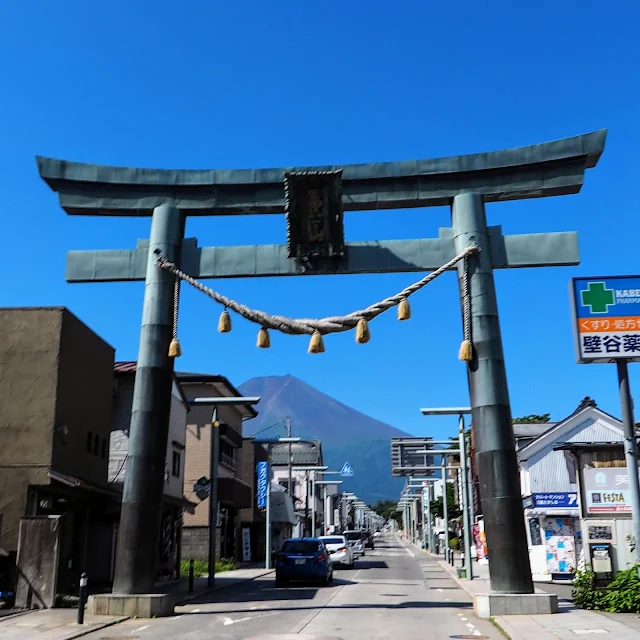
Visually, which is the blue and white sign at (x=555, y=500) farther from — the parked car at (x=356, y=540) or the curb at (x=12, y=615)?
the parked car at (x=356, y=540)

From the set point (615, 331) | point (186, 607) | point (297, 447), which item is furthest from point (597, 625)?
point (297, 447)

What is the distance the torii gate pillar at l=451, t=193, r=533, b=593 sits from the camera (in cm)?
1538

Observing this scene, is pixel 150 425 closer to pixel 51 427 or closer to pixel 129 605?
pixel 129 605

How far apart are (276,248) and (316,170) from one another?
2.05 meters

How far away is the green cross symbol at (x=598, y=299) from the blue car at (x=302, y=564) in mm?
14473

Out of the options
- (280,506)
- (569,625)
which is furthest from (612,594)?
(280,506)

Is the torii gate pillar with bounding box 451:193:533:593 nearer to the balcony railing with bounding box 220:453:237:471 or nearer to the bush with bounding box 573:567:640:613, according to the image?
the bush with bounding box 573:567:640:613

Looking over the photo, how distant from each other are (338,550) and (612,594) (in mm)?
25796

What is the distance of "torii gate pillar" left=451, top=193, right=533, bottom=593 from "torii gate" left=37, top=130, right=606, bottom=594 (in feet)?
0.10

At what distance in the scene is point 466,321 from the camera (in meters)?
16.7

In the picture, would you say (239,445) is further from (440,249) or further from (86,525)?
(440,249)

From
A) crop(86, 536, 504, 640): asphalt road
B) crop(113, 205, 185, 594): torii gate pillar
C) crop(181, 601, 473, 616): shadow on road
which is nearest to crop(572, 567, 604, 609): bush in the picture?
crop(86, 536, 504, 640): asphalt road

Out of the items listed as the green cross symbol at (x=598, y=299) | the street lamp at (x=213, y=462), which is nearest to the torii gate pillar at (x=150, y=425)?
the street lamp at (x=213, y=462)

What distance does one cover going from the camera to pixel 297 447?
8819 cm
